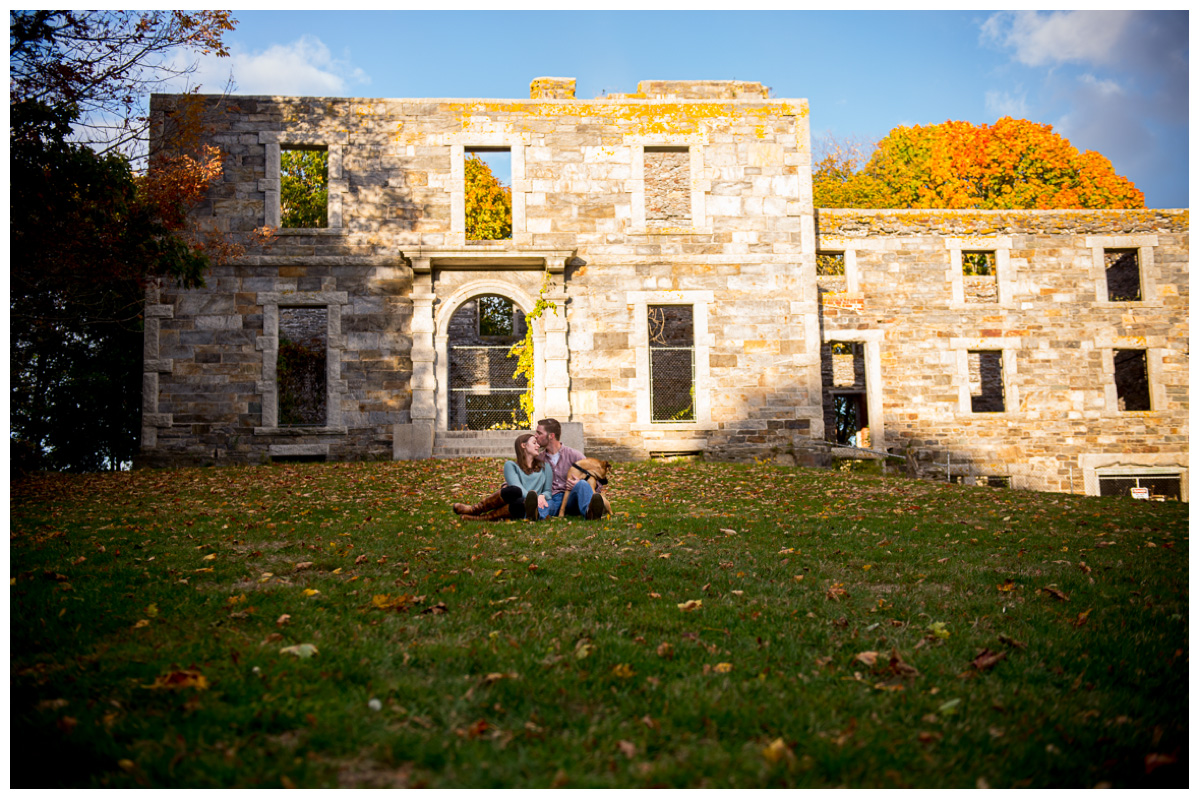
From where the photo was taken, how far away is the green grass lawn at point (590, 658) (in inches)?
104

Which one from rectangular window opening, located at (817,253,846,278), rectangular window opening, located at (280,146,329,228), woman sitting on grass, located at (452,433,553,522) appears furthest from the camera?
rectangular window opening, located at (280,146,329,228)

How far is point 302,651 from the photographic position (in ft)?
11.5

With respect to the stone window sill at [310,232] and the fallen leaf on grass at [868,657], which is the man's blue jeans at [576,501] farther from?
the stone window sill at [310,232]

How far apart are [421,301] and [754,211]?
7311 mm

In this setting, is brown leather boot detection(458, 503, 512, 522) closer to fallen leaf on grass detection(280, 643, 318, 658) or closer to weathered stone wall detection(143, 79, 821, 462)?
fallen leaf on grass detection(280, 643, 318, 658)

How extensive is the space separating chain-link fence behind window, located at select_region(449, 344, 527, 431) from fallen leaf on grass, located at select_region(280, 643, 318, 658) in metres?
12.2

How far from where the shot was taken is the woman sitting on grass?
7293 mm

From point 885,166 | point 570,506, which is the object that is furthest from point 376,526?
point 885,166

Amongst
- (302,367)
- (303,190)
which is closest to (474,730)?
(302,367)

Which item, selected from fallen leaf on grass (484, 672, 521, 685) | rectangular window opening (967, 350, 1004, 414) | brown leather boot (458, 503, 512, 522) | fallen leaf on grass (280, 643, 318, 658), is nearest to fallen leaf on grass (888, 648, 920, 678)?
fallen leaf on grass (484, 672, 521, 685)

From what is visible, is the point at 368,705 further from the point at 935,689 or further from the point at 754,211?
the point at 754,211

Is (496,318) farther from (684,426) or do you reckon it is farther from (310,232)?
(684,426)

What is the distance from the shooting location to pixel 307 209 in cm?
2462

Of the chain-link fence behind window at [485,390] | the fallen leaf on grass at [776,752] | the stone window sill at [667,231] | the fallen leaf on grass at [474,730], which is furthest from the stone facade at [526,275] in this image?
the fallen leaf on grass at [776,752]
